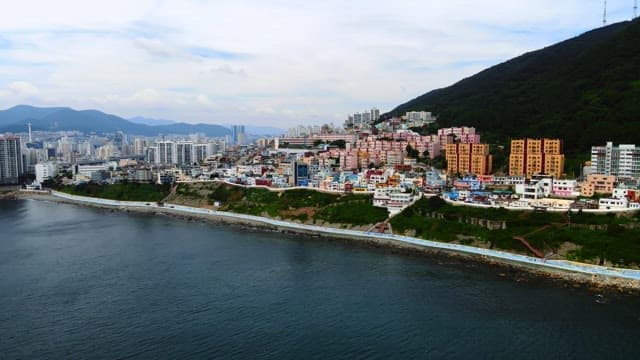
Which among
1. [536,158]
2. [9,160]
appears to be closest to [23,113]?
[9,160]

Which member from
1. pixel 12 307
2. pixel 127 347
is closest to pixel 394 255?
pixel 127 347

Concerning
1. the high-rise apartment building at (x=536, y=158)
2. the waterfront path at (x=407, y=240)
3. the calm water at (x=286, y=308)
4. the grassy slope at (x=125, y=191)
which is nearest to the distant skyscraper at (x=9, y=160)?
the grassy slope at (x=125, y=191)

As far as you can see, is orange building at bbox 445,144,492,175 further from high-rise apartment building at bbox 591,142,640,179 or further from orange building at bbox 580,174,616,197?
orange building at bbox 580,174,616,197

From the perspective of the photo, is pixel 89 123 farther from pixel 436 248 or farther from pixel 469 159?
pixel 436 248

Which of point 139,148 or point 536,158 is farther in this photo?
point 139,148

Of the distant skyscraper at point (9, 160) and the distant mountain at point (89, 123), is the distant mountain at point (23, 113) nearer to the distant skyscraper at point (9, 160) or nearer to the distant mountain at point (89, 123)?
the distant mountain at point (89, 123)

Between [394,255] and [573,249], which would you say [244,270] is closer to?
[394,255]
